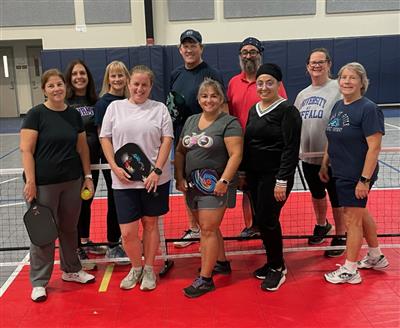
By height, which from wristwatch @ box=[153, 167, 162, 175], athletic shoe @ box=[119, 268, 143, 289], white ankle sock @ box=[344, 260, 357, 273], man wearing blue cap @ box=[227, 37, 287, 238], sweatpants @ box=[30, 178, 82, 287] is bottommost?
athletic shoe @ box=[119, 268, 143, 289]

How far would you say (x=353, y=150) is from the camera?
3.05 m

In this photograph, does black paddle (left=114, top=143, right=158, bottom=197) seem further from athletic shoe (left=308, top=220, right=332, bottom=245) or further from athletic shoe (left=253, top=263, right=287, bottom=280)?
athletic shoe (left=308, top=220, right=332, bottom=245)

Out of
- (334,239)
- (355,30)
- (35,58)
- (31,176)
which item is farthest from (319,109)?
(35,58)

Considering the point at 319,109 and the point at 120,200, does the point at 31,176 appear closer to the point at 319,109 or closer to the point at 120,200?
the point at 120,200

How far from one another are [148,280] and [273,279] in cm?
95

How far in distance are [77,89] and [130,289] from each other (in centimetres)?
168

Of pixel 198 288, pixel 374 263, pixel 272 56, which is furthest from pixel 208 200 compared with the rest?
pixel 272 56

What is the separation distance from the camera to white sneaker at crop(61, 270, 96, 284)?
134 inches

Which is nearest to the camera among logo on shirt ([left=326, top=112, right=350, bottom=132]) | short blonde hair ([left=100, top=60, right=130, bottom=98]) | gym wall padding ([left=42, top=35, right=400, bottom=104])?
logo on shirt ([left=326, top=112, right=350, bottom=132])

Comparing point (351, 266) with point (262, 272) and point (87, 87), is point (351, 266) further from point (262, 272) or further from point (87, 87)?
point (87, 87)

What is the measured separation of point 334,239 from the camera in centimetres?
387

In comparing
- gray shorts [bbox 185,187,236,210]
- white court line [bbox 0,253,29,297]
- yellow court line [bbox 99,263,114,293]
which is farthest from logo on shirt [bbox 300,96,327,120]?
white court line [bbox 0,253,29,297]

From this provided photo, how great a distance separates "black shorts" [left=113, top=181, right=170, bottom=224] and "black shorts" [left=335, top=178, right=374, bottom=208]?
1291 mm

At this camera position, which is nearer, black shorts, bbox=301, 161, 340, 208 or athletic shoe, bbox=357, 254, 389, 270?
athletic shoe, bbox=357, 254, 389, 270
